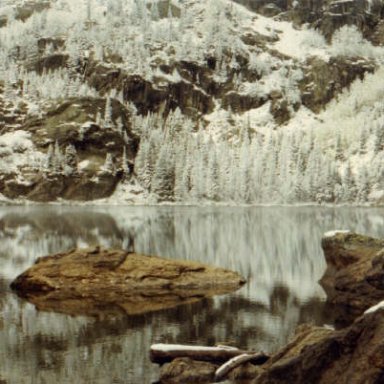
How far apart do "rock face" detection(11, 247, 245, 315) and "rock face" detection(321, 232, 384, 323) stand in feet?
17.2

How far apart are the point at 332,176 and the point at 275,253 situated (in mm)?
155038

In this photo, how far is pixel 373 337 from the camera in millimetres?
11367

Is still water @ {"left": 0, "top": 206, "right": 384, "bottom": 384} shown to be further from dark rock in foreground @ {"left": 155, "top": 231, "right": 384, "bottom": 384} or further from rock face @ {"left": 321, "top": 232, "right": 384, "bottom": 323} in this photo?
dark rock in foreground @ {"left": 155, "top": 231, "right": 384, "bottom": 384}

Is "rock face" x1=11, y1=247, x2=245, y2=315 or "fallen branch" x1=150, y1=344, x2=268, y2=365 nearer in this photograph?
"fallen branch" x1=150, y1=344, x2=268, y2=365

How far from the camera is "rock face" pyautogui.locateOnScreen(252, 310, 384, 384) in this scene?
10955 mm

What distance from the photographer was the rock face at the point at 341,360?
1096cm

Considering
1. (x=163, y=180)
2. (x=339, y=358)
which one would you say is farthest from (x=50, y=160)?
(x=339, y=358)

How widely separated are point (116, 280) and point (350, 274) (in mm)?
12134

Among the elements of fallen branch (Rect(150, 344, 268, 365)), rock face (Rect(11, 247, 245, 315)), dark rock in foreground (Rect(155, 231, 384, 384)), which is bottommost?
rock face (Rect(11, 247, 245, 315))

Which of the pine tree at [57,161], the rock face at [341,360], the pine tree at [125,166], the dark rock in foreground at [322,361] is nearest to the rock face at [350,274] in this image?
the dark rock in foreground at [322,361]

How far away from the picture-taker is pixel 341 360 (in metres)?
11.9

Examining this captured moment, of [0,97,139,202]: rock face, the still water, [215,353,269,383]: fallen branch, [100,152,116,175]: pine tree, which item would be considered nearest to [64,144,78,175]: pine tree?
[0,97,139,202]: rock face

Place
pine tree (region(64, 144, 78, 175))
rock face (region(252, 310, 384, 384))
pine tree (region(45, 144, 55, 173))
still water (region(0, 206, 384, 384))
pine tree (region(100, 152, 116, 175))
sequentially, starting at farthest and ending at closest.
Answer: pine tree (region(100, 152, 116, 175))
pine tree (region(64, 144, 78, 175))
pine tree (region(45, 144, 55, 173))
still water (region(0, 206, 384, 384))
rock face (region(252, 310, 384, 384))

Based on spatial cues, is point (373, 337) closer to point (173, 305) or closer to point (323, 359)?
point (323, 359)
